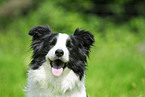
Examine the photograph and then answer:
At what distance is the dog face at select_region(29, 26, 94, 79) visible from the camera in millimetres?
3047

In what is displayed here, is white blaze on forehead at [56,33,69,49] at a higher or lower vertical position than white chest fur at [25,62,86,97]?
higher

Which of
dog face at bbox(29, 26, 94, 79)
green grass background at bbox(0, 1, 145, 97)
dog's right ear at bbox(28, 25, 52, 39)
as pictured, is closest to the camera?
dog face at bbox(29, 26, 94, 79)

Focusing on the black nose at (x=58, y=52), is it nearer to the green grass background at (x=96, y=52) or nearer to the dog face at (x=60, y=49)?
the dog face at (x=60, y=49)

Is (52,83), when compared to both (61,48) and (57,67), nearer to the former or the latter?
(57,67)

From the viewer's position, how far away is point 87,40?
3379 mm

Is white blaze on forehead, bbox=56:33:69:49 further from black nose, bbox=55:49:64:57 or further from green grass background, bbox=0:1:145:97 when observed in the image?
green grass background, bbox=0:1:145:97

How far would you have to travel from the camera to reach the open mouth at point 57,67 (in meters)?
3.05

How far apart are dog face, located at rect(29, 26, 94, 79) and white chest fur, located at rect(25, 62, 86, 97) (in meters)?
0.08

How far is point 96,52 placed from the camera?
852 cm

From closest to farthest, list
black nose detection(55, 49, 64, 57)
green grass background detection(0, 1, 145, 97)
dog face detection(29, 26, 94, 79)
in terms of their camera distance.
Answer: black nose detection(55, 49, 64, 57) < dog face detection(29, 26, 94, 79) < green grass background detection(0, 1, 145, 97)

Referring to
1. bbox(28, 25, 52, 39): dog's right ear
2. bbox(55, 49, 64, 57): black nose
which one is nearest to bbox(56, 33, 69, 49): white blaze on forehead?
bbox(55, 49, 64, 57): black nose

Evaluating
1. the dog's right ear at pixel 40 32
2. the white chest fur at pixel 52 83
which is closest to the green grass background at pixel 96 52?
the dog's right ear at pixel 40 32

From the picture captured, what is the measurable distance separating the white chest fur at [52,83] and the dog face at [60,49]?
0.25ft

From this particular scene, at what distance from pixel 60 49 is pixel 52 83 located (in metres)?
0.50
